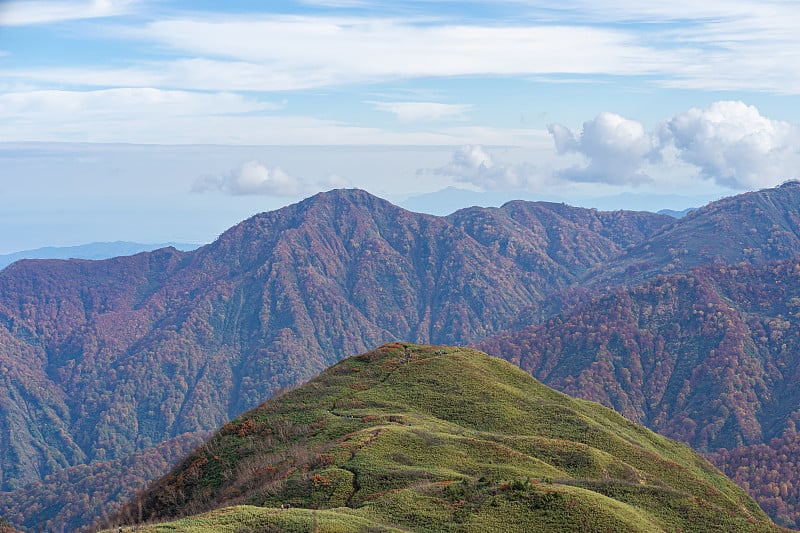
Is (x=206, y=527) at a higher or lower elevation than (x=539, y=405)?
higher

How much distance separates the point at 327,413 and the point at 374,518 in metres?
51.1

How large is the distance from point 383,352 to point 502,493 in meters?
83.7

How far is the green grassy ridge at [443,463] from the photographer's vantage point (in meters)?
62.5

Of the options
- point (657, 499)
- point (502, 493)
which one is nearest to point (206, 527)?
point (502, 493)

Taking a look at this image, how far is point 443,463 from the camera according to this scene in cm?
8075

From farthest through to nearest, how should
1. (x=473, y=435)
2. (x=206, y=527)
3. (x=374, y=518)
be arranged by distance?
(x=473, y=435) < (x=374, y=518) < (x=206, y=527)

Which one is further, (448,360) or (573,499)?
(448,360)

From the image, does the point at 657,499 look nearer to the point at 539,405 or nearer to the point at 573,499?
the point at 573,499

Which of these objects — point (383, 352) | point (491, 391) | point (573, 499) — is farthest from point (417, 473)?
point (383, 352)

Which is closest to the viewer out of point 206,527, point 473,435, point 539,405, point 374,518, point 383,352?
point 206,527

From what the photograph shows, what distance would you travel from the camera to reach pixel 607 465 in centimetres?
8812

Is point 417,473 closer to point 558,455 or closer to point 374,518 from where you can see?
point 374,518

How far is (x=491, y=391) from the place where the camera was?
12112cm

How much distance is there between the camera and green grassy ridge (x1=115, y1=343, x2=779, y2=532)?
62.5 metres
